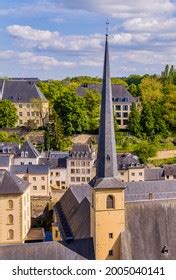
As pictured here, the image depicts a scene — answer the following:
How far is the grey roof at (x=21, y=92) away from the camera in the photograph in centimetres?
6999

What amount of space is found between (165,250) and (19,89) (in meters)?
53.0

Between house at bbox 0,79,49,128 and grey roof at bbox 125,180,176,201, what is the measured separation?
28555mm

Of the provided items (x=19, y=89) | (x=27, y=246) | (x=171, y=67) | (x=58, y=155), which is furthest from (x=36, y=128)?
(x=27, y=246)

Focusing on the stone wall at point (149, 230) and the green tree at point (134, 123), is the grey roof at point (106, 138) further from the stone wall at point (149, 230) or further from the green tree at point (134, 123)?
the green tree at point (134, 123)

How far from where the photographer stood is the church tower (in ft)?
69.8

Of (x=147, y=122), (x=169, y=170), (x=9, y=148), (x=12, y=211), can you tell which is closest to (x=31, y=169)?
(x=9, y=148)

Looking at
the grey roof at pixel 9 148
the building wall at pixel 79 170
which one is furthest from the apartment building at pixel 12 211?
the grey roof at pixel 9 148

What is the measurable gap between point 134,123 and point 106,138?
42162mm

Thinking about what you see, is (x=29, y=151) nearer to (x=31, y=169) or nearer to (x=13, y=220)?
(x=31, y=169)

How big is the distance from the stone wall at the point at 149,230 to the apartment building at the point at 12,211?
15.9 metres

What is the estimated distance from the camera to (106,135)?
2133cm

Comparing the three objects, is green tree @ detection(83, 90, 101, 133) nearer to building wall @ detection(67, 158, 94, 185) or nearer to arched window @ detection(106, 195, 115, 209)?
building wall @ detection(67, 158, 94, 185)

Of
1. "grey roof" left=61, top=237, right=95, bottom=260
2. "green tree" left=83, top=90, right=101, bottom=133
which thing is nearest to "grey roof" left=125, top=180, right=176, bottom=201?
"grey roof" left=61, top=237, right=95, bottom=260

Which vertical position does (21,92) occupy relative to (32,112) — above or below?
above
